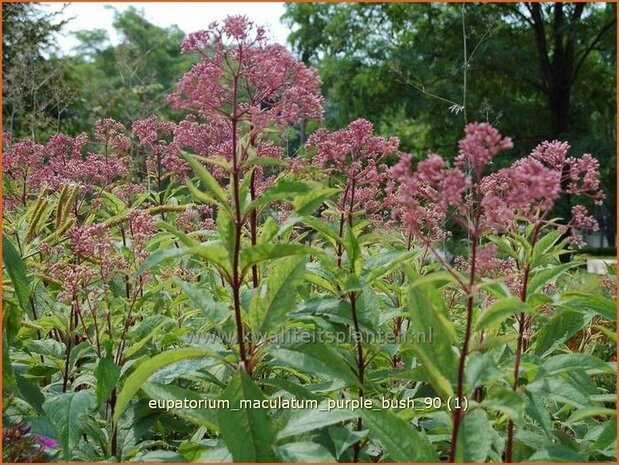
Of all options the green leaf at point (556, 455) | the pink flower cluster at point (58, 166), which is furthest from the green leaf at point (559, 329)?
the pink flower cluster at point (58, 166)

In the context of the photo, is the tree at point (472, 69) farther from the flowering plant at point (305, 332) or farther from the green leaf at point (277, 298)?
the green leaf at point (277, 298)

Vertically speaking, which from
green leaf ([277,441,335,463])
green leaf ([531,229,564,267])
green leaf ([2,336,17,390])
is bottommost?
green leaf ([277,441,335,463])

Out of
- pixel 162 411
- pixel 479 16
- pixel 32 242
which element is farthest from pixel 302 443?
pixel 479 16

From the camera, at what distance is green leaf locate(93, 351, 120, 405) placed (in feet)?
5.75

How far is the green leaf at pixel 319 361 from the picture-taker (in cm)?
159

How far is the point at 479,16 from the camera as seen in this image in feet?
56.4

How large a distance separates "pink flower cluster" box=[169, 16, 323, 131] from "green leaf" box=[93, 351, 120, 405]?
0.72 metres

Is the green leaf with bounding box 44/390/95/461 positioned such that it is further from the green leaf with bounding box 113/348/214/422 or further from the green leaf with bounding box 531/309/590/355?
the green leaf with bounding box 531/309/590/355

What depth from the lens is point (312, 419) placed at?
1587mm

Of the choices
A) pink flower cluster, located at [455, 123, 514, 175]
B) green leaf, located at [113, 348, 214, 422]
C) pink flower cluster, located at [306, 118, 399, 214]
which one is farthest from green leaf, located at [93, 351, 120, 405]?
pink flower cluster, located at [455, 123, 514, 175]

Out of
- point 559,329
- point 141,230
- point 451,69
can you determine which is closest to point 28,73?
point 141,230

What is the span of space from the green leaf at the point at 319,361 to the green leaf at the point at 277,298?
0.26 feet

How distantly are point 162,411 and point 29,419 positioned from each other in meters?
0.36

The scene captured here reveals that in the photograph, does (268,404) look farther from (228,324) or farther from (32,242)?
(32,242)
